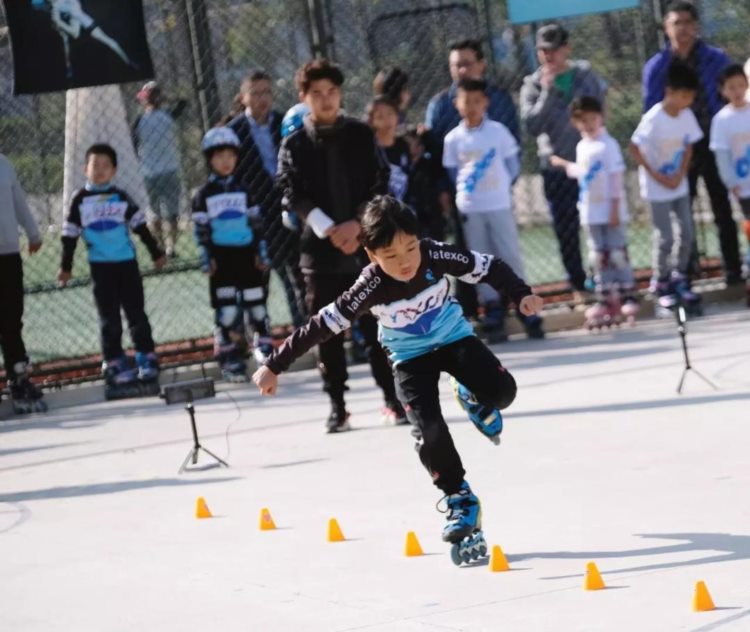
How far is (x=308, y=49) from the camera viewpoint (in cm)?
1375

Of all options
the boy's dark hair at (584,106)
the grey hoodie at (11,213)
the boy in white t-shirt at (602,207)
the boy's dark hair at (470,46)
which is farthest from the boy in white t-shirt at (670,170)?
the grey hoodie at (11,213)

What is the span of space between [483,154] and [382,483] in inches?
202

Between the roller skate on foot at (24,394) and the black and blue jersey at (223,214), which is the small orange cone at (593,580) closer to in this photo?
the black and blue jersey at (223,214)

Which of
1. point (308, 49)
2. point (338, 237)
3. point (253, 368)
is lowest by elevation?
point (253, 368)

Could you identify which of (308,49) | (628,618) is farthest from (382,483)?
(308,49)

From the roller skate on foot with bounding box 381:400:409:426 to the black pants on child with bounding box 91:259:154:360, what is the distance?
3026mm

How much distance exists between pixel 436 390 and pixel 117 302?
19.8 feet

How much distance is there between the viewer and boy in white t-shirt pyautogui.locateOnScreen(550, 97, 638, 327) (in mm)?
13398

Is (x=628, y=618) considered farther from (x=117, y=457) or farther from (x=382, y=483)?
(x=117, y=457)

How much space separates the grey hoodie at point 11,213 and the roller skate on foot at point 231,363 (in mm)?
1547

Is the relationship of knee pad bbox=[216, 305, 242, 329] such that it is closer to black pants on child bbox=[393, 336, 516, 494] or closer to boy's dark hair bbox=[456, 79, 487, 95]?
boy's dark hair bbox=[456, 79, 487, 95]

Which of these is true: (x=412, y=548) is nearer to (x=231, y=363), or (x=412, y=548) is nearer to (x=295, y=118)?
(x=295, y=118)

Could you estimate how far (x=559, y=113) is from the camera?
45.3 ft

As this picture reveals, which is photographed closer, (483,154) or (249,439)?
(249,439)
